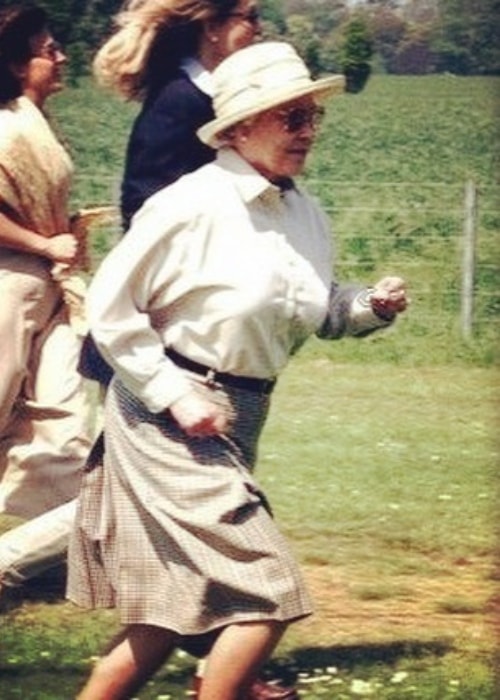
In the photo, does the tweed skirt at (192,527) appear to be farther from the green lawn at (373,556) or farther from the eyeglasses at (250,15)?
the eyeglasses at (250,15)

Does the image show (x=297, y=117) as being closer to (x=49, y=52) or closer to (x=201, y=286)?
(x=201, y=286)

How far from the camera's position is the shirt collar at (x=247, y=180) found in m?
4.11

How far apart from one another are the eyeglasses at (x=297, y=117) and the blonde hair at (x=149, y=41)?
764mm

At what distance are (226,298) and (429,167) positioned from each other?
24.8 meters

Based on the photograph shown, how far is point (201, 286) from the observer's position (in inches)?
158

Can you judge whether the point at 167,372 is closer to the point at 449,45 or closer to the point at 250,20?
the point at 250,20

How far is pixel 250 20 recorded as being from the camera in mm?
4957

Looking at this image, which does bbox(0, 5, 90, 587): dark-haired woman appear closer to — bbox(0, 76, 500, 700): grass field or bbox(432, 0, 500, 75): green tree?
bbox(0, 76, 500, 700): grass field

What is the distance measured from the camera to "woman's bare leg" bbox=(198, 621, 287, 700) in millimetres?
4035

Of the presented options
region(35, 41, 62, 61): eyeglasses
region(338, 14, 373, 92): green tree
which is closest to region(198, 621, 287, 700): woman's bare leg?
region(35, 41, 62, 61): eyeglasses

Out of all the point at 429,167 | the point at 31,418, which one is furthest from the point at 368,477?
the point at 429,167

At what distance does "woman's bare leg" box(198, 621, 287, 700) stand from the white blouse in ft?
1.49

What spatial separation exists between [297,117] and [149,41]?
0.80 m

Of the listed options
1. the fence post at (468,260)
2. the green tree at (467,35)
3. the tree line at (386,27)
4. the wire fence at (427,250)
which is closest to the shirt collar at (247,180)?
the wire fence at (427,250)
